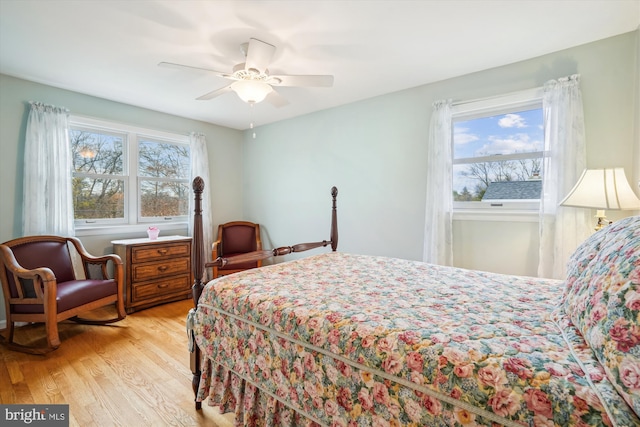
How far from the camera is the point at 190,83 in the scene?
2951mm

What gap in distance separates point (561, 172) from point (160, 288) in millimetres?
4192

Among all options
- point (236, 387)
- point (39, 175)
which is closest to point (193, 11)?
point (236, 387)

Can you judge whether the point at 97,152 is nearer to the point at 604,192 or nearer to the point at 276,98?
the point at 276,98

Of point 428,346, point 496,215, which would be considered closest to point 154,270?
point 428,346

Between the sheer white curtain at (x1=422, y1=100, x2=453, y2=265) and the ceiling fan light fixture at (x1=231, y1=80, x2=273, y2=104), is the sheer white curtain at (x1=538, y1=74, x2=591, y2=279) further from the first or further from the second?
the ceiling fan light fixture at (x1=231, y1=80, x2=273, y2=104)

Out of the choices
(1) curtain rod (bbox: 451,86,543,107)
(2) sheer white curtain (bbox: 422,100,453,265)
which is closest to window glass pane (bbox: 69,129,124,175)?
(2) sheer white curtain (bbox: 422,100,453,265)

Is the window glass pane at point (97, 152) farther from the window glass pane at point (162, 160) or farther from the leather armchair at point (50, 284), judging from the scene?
the leather armchair at point (50, 284)

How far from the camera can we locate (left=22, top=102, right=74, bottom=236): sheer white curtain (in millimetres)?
2861

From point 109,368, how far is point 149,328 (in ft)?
2.39

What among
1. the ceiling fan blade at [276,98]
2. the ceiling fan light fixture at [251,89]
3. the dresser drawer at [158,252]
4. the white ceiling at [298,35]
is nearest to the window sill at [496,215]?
the white ceiling at [298,35]

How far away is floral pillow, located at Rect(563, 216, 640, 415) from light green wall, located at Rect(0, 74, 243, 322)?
4.16 metres

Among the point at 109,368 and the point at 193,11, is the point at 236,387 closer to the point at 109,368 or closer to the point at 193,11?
the point at 109,368

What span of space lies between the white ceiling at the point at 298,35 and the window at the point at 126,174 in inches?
27.4

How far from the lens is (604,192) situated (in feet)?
6.06
